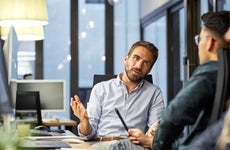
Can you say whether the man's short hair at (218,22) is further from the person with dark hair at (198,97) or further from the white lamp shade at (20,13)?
the white lamp shade at (20,13)

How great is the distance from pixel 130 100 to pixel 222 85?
1.67m

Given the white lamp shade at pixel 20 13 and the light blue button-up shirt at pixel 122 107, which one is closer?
the light blue button-up shirt at pixel 122 107

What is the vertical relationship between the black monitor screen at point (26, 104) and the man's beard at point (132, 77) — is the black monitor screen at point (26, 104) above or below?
below

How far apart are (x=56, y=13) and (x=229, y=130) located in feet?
26.5

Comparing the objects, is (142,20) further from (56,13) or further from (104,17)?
(56,13)

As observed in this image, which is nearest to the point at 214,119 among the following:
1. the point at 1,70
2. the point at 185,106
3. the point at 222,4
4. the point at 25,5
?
the point at 185,106

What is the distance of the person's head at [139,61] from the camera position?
11.7ft

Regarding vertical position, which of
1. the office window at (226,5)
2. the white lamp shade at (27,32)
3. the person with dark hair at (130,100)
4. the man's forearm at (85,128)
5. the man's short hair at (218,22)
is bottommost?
the man's forearm at (85,128)

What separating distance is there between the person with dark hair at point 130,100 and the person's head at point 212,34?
1242 millimetres

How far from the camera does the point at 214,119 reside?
197 centimetres

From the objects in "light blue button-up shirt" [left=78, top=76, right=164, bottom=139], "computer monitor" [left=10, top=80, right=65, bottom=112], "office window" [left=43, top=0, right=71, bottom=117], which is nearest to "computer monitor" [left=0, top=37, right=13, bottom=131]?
"light blue button-up shirt" [left=78, top=76, right=164, bottom=139]

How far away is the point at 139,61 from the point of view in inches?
140

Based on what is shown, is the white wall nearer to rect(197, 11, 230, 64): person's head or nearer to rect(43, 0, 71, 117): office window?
rect(43, 0, 71, 117): office window

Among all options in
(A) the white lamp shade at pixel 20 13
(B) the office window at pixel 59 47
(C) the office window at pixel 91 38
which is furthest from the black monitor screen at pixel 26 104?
(C) the office window at pixel 91 38
